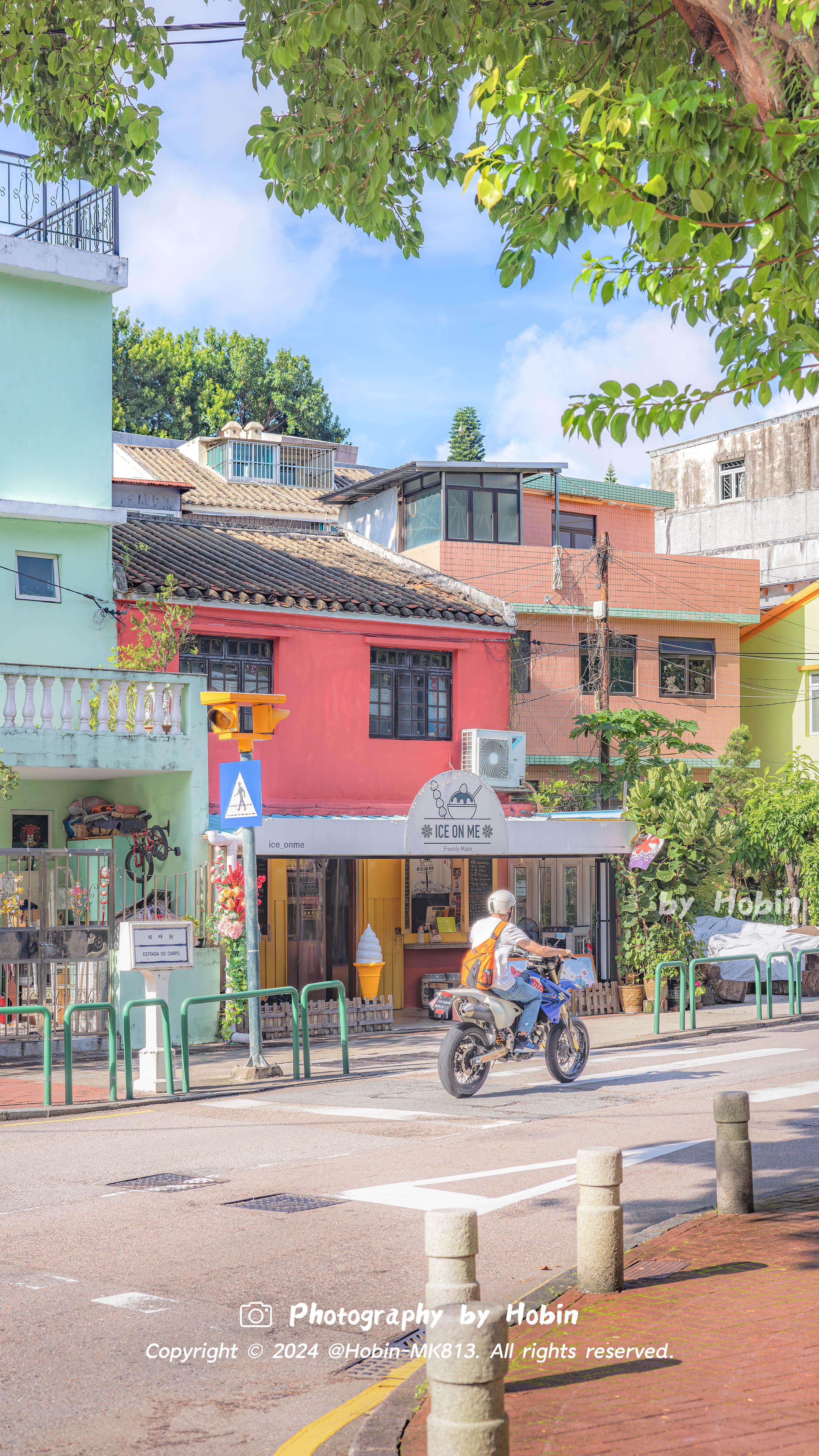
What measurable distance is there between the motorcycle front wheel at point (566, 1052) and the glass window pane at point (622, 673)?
735 inches

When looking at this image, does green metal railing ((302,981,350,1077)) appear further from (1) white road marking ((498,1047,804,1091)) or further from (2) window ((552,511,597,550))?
(2) window ((552,511,597,550))

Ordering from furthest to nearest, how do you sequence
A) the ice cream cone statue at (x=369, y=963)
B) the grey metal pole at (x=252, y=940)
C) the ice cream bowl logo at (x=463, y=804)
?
the ice cream cone statue at (x=369, y=963), the ice cream bowl logo at (x=463, y=804), the grey metal pole at (x=252, y=940)

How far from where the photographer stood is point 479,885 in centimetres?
2527

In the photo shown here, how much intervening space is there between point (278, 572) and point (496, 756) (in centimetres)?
481

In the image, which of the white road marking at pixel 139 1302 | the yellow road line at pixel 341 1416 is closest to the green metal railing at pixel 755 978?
the white road marking at pixel 139 1302

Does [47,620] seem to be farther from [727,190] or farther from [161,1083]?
[727,190]

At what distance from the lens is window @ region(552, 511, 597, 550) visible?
3634cm

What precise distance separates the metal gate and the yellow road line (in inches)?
474

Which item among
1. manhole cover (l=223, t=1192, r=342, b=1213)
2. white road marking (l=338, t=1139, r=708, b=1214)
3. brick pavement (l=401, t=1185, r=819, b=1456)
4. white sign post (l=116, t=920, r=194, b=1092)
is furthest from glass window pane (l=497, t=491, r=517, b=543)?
brick pavement (l=401, t=1185, r=819, b=1456)

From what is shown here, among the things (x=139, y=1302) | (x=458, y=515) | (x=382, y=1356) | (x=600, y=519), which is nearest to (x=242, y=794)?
(x=139, y=1302)

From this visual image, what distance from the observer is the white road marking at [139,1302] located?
6.68 metres

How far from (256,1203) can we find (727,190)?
644cm

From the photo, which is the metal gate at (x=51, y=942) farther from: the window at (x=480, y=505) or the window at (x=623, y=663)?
the window at (x=623, y=663)

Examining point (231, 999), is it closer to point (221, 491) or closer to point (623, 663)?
point (623, 663)
